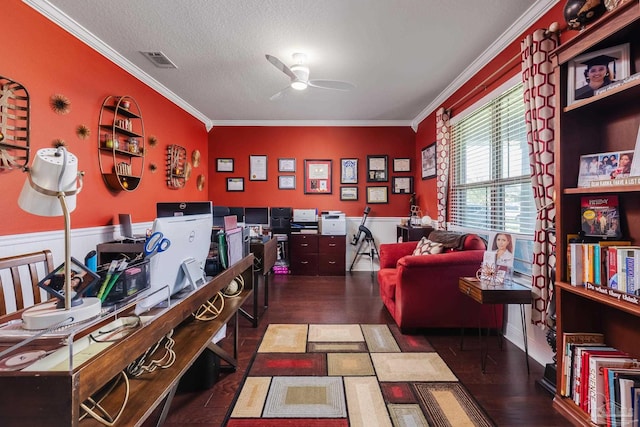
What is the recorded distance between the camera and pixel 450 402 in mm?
1727

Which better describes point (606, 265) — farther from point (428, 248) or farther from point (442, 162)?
point (442, 162)

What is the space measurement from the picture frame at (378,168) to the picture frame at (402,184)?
0.48ft

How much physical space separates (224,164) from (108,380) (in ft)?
15.5

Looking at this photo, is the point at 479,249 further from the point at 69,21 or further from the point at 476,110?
the point at 69,21

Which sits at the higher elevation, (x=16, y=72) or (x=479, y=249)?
(x=16, y=72)

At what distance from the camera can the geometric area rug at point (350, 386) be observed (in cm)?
159

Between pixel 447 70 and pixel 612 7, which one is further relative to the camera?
pixel 447 70

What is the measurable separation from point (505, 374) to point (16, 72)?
384 centimetres

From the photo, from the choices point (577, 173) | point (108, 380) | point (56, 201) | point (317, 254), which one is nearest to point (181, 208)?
point (56, 201)

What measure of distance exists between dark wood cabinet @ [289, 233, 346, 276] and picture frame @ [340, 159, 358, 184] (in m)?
1.05

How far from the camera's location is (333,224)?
4.79 metres

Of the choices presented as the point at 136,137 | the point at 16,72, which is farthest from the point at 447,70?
the point at 16,72

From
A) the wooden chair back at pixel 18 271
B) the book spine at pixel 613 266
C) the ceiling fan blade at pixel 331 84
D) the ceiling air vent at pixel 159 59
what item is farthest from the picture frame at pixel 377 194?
the wooden chair back at pixel 18 271

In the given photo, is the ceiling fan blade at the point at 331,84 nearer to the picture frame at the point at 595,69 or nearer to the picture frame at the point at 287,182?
the picture frame at the point at 595,69
